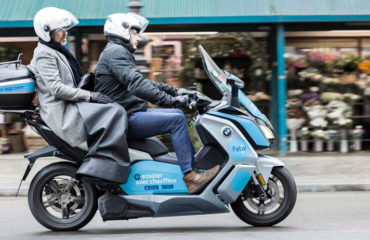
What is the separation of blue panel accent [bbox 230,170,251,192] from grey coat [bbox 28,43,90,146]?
1381 millimetres

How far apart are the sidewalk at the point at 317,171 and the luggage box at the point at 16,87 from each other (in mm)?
3368

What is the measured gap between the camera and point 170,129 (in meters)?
5.95

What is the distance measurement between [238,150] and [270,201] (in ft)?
Result: 1.87

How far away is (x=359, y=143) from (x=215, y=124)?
287 inches

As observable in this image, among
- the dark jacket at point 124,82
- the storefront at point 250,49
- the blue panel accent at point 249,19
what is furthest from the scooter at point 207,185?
the storefront at point 250,49

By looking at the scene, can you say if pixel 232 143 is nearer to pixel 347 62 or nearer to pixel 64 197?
pixel 64 197

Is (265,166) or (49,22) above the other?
(49,22)

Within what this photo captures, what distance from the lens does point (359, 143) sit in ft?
41.6

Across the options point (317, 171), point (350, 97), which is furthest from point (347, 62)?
point (317, 171)

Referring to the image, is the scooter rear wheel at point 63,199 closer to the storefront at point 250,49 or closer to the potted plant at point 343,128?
the storefront at point 250,49

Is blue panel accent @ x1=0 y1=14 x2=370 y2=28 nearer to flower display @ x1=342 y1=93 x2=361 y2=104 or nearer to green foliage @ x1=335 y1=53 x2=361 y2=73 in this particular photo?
green foliage @ x1=335 y1=53 x2=361 y2=73

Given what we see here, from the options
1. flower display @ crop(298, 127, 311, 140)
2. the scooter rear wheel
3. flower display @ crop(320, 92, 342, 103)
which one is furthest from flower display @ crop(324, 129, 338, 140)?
the scooter rear wheel

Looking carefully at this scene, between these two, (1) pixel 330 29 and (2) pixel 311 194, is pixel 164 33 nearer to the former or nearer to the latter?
(1) pixel 330 29

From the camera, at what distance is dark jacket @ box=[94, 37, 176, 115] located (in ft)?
19.2
